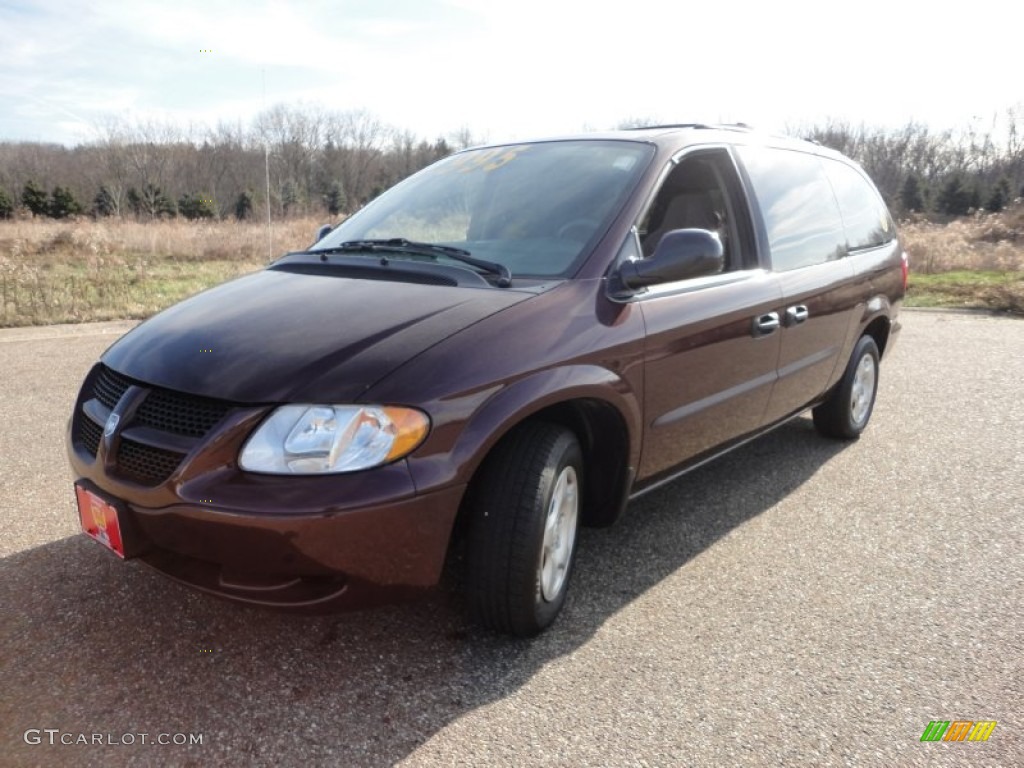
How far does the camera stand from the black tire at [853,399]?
4531 mm

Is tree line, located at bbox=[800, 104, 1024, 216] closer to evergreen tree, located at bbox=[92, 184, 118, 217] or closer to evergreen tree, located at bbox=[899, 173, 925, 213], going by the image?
evergreen tree, located at bbox=[899, 173, 925, 213]

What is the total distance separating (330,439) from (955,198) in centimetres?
5560

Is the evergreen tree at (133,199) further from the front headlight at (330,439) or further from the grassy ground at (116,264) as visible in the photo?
the front headlight at (330,439)

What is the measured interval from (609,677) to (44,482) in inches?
121

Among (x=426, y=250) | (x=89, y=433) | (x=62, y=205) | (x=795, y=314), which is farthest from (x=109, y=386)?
(x=62, y=205)

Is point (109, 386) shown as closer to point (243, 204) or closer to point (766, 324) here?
point (766, 324)

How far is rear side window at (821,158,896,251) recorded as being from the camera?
14.5 ft

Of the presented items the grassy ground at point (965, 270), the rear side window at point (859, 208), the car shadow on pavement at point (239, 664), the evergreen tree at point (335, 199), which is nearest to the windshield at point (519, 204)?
the car shadow on pavement at point (239, 664)

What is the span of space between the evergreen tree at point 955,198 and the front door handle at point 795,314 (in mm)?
51668

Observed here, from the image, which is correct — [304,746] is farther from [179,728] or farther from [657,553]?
[657,553]

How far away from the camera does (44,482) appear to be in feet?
12.5

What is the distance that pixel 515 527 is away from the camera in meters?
2.22

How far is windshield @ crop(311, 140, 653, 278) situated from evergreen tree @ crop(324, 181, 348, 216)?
160 ft

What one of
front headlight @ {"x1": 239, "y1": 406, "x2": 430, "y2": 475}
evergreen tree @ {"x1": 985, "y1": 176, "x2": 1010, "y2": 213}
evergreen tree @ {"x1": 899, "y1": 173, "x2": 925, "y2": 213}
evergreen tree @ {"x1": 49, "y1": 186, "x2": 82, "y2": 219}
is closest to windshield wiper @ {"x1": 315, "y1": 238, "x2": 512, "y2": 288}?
front headlight @ {"x1": 239, "y1": 406, "x2": 430, "y2": 475}
